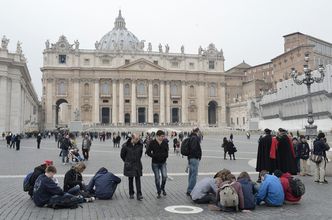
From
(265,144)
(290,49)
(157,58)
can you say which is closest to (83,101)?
(157,58)

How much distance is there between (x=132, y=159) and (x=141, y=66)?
222ft

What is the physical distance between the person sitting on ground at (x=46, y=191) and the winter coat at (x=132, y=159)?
1343 mm

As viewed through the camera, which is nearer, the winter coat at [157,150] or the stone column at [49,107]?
the winter coat at [157,150]

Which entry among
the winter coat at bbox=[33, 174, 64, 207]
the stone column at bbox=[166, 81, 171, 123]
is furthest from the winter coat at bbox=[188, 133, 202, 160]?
the stone column at bbox=[166, 81, 171, 123]

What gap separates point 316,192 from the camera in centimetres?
905

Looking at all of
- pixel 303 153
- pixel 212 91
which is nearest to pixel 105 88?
pixel 212 91

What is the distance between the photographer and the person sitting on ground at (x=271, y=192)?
742 centimetres

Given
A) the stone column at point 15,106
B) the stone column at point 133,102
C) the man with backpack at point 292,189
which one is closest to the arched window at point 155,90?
the stone column at point 133,102

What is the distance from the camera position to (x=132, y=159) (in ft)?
26.3

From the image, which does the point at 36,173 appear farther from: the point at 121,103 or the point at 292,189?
the point at 121,103

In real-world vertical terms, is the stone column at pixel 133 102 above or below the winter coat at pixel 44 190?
above

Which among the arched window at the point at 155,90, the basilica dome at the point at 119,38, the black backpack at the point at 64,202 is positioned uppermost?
the basilica dome at the point at 119,38

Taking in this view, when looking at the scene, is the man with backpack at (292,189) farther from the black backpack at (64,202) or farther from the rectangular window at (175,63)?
the rectangular window at (175,63)

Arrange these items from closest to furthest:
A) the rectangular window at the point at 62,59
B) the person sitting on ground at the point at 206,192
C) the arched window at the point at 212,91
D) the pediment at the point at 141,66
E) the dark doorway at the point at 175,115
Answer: the person sitting on ground at the point at 206,192 < the rectangular window at the point at 62,59 < the pediment at the point at 141,66 < the dark doorway at the point at 175,115 < the arched window at the point at 212,91
